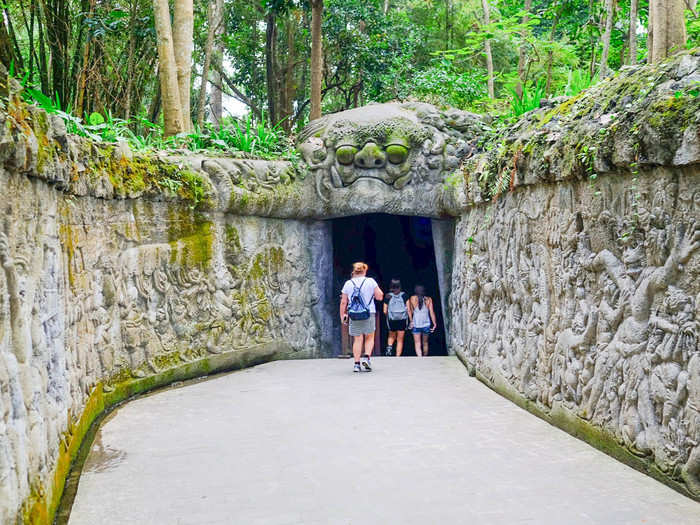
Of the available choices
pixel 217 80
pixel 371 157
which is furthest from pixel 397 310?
pixel 217 80

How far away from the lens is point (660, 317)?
Result: 14.8ft

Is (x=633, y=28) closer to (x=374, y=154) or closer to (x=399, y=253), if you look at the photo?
(x=374, y=154)

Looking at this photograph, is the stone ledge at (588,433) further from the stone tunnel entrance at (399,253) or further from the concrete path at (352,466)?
the stone tunnel entrance at (399,253)

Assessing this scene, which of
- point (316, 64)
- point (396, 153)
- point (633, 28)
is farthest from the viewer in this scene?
point (316, 64)

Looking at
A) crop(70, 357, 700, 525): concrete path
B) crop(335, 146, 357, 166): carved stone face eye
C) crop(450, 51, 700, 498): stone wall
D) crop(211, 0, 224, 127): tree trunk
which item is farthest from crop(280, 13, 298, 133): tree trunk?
crop(70, 357, 700, 525): concrete path

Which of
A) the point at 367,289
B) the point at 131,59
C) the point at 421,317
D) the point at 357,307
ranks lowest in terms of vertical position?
the point at 421,317

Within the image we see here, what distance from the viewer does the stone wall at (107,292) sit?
378 centimetres

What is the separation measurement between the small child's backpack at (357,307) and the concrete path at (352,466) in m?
1.34

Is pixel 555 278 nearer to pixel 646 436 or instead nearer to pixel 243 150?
pixel 646 436

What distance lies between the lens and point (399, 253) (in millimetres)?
15680

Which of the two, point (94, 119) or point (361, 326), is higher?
point (94, 119)

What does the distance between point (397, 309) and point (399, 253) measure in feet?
13.4

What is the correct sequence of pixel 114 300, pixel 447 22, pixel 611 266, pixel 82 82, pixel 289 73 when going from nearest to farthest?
pixel 611 266 < pixel 114 300 < pixel 82 82 < pixel 289 73 < pixel 447 22

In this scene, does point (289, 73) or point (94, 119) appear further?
point (289, 73)
